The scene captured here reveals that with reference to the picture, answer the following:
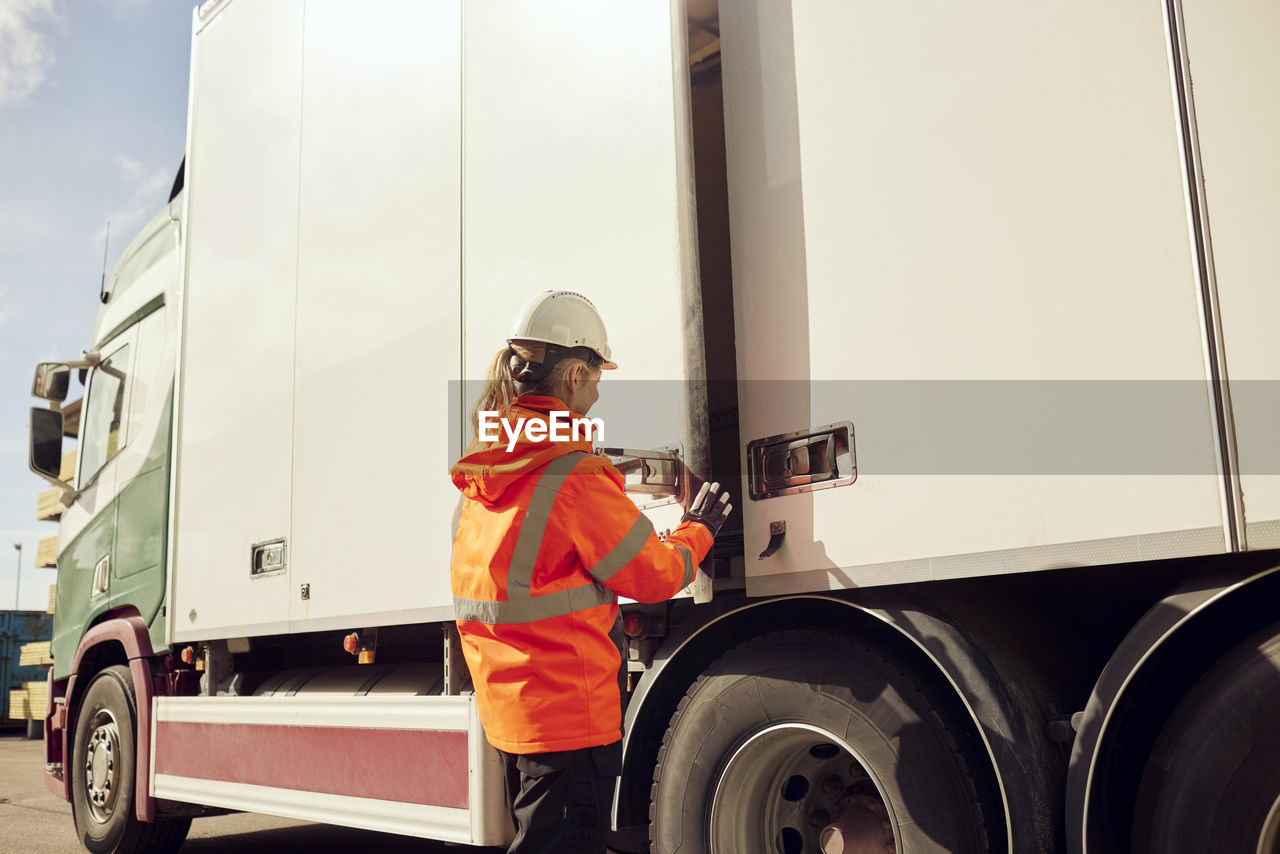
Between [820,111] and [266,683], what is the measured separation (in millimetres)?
3782

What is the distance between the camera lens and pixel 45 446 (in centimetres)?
676

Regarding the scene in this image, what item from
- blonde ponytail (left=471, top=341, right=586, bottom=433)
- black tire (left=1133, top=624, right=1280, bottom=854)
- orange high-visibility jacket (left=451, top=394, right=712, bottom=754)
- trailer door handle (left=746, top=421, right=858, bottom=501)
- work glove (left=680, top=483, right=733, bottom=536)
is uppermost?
blonde ponytail (left=471, top=341, right=586, bottom=433)

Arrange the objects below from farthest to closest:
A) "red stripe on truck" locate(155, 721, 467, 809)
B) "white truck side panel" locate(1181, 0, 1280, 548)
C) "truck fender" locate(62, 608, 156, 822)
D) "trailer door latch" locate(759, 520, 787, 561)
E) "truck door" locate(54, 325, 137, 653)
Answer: "truck door" locate(54, 325, 137, 653) < "truck fender" locate(62, 608, 156, 822) < "red stripe on truck" locate(155, 721, 467, 809) < "trailer door latch" locate(759, 520, 787, 561) < "white truck side panel" locate(1181, 0, 1280, 548)

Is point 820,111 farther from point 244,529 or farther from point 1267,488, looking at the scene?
point 244,529

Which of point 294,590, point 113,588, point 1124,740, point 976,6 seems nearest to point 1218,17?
point 976,6

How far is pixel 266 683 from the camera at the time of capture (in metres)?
5.35

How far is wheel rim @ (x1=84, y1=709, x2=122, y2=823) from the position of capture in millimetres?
5910

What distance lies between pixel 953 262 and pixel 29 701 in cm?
2041

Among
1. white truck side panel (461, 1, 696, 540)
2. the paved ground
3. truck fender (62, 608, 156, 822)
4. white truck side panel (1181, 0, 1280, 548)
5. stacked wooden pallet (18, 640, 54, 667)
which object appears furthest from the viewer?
stacked wooden pallet (18, 640, 54, 667)

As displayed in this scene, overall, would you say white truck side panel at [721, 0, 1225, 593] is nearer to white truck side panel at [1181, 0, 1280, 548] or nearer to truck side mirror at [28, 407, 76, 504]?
white truck side panel at [1181, 0, 1280, 548]

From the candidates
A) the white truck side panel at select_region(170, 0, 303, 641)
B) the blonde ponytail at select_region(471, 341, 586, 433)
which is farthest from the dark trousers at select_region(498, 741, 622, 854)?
the white truck side panel at select_region(170, 0, 303, 641)

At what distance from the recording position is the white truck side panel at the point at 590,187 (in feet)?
10.2

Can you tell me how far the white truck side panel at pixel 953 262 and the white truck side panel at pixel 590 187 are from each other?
185 millimetres

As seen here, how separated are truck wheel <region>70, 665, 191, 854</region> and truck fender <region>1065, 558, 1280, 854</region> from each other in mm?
4842
